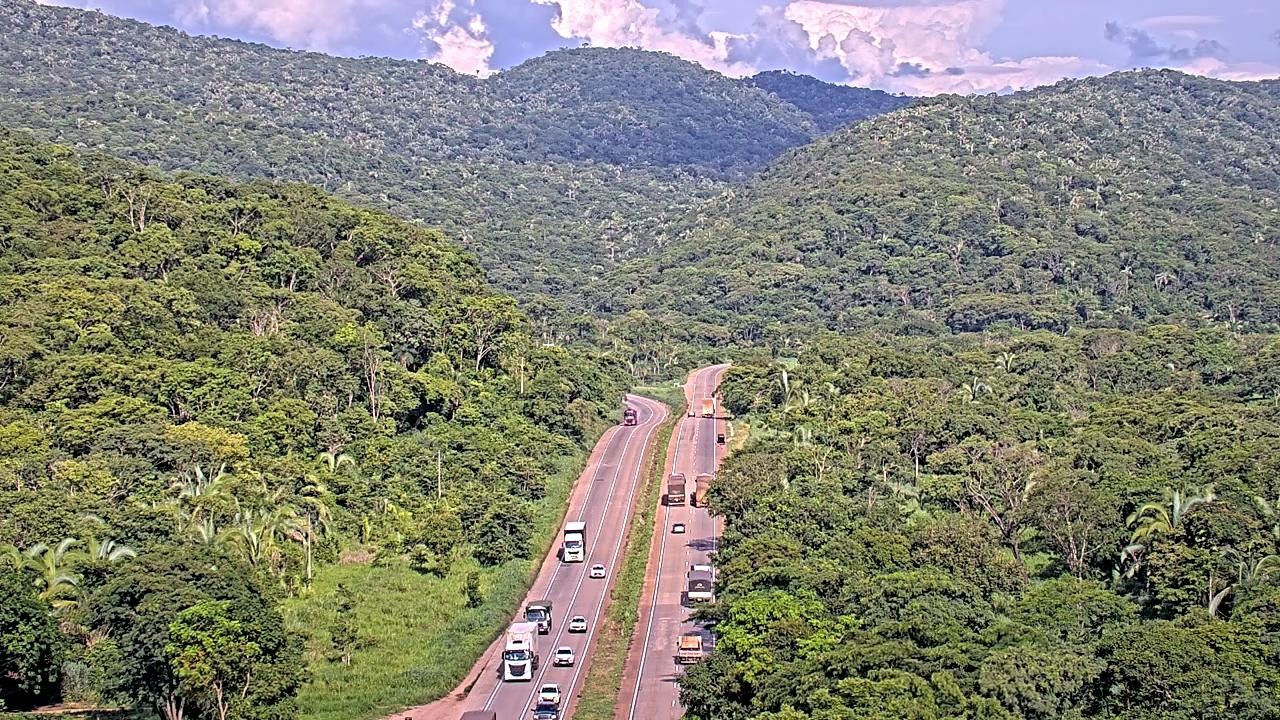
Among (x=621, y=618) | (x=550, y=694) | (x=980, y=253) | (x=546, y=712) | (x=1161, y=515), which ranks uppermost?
(x=980, y=253)

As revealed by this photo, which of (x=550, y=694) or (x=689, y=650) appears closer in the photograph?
(x=550, y=694)

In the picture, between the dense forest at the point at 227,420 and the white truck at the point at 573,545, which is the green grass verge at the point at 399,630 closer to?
the dense forest at the point at 227,420

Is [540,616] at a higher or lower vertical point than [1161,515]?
lower

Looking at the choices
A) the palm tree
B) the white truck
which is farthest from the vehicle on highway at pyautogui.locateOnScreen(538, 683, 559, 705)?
the palm tree

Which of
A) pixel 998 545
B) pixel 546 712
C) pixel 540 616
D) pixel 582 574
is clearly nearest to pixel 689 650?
pixel 540 616

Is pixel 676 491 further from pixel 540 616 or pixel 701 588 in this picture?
pixel 540 616

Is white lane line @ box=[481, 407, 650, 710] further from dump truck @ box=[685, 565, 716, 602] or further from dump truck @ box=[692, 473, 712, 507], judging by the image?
dump truck @ box=[685, 565, 716, 602]
